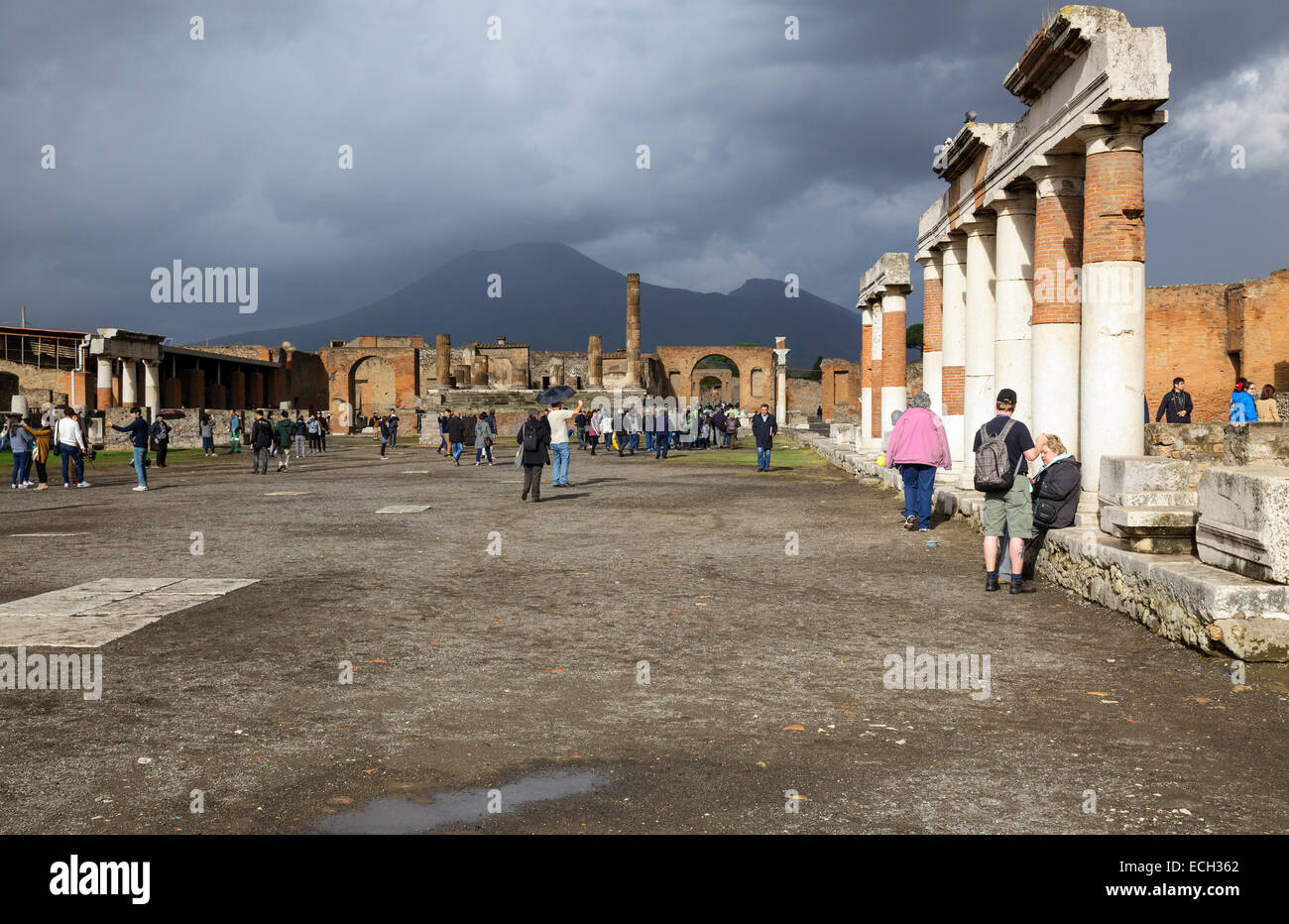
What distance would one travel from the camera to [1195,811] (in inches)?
145

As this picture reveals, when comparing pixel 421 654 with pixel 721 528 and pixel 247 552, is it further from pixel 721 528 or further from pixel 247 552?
pixel 721 528

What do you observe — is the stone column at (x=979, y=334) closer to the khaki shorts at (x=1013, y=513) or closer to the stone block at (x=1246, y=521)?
the khaki shorts at (x=1013, y=513)

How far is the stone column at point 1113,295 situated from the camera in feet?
30.3

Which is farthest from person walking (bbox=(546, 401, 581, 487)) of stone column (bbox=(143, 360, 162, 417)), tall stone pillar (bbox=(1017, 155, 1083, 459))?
stone column (bbox=(143, 360, 162, 417))

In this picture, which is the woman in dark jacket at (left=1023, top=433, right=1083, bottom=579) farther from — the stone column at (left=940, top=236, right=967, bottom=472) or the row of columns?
the stone column at (left=940, top=236, right=967, bottom=472)

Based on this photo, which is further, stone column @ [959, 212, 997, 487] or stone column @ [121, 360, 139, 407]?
stone column @ [121, 360, 139, 407]

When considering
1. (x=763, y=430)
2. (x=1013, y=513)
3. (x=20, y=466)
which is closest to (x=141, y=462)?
(x=20, y=466)

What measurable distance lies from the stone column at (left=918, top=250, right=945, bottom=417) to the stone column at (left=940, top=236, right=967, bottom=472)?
3.12 feet

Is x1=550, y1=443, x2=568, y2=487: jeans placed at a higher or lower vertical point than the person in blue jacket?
lower

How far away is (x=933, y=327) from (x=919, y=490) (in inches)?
298

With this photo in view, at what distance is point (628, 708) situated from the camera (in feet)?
16.5

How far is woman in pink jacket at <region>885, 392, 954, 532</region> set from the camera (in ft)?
38.7
